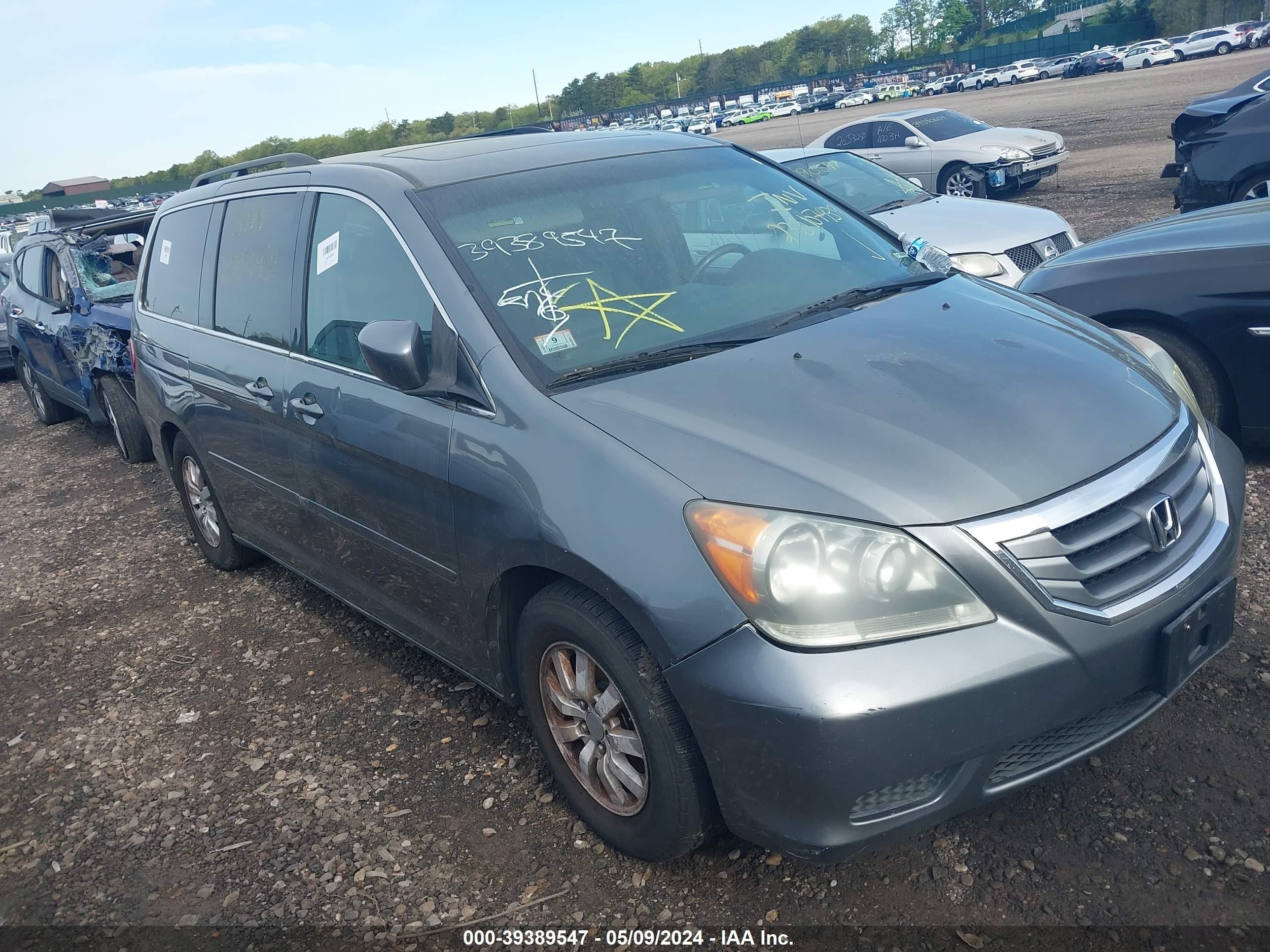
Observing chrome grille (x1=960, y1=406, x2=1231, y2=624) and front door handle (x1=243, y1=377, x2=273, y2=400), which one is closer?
chrome grille (x1=960, y1=406, x2=1231, y2=624)

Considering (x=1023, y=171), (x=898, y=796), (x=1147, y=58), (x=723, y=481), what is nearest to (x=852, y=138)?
(x=1023, y=171)

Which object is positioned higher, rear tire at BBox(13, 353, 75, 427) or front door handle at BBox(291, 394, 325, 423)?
front door handle at BBox(291, 394, 325, 423)

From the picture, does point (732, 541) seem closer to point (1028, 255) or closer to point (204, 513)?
point (204, 513)

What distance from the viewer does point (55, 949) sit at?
9.29 ft

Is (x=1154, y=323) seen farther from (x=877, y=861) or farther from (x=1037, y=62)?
(x=1037, y=62)

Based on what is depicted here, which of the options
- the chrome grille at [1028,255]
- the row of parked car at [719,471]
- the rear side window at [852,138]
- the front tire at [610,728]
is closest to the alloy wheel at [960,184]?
the rear side window at [852,138]

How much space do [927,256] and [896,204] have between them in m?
5.65

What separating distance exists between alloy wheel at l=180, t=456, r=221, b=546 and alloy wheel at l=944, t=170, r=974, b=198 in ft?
38.8

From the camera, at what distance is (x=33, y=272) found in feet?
31.0

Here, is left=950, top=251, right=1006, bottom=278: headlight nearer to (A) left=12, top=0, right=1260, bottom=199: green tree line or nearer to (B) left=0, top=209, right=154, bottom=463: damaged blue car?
(B) left=0, top=209, right=154, bottom=463: damaged blue car

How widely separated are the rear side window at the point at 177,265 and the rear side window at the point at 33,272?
453 cm

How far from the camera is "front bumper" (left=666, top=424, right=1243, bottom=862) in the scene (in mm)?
2150

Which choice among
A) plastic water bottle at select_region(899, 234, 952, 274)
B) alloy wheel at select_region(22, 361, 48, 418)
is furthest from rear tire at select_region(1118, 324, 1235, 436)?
alloy wheel at select_region(22, 361, 48, 418)

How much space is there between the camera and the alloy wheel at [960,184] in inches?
566
